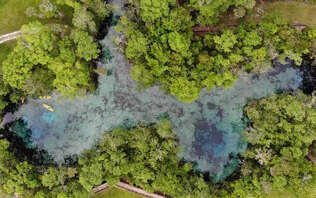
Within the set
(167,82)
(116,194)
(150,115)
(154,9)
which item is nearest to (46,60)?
(154,9)

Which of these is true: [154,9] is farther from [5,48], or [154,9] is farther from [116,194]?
[116,194]

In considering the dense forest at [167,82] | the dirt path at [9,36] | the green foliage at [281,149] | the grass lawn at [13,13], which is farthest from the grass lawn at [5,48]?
the green foliage at [281,149]

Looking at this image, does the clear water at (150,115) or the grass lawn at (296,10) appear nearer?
the grass lawn at (296,10)

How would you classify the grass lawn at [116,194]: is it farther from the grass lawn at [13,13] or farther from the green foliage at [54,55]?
the grass lawn at [13,13]

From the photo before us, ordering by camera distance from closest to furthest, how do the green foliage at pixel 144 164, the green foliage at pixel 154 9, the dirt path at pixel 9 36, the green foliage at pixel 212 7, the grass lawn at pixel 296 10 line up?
1. the green foliage at pixel 154 9
2. the green foliage at pixel 212 7
3. the green foliage at pixel 144 164
4. the dirt path at pixel 9 36
5. the grass lawn at pixel 296 10

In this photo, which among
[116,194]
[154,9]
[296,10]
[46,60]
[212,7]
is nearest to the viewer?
[154,9]

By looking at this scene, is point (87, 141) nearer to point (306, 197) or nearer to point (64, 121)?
point (64, 121)

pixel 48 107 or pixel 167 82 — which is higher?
pixel 167 82
